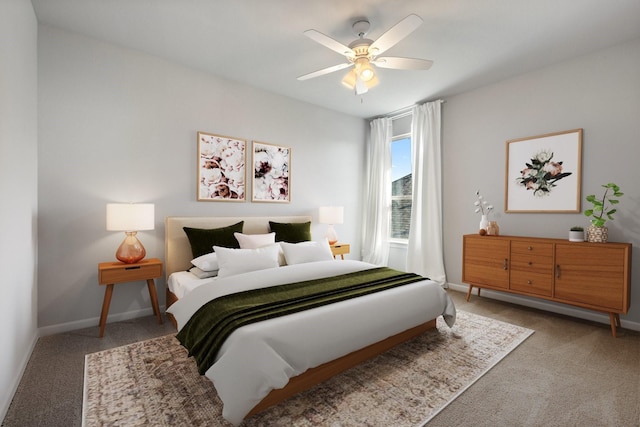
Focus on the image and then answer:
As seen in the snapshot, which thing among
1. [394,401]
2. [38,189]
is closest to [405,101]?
[394,401]

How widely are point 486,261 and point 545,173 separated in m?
1.21

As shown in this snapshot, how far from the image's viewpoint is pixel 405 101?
4562mm

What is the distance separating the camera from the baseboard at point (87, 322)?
2.77 metres

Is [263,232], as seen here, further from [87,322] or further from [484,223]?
[484,223]

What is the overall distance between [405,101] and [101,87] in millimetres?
3782

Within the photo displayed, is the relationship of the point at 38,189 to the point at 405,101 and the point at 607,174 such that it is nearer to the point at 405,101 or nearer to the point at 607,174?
the point at 405,101

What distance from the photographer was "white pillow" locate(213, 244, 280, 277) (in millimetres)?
2836

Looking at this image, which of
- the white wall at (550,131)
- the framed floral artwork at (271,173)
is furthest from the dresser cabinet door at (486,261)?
the framed floral artwork at (271,173)

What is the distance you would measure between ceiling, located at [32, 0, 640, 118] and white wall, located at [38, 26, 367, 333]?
249 millimetres

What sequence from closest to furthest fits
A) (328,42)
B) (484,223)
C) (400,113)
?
(328,42) < (484,223) < (400,113)

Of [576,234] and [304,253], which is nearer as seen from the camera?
[576,234]

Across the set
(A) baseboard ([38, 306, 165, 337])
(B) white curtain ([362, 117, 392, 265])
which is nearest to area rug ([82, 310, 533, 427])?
(A) baseboard ([38, 306, 165, 337])

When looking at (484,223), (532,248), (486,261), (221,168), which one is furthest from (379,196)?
(221,168)

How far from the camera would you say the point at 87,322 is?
2959 millimetres
